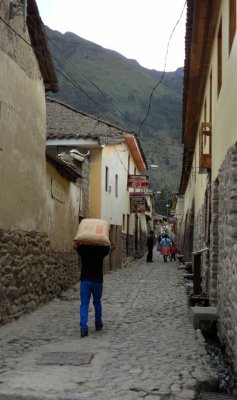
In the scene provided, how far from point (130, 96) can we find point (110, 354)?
13052 cm

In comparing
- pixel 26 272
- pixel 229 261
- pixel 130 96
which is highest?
pixel 130 96

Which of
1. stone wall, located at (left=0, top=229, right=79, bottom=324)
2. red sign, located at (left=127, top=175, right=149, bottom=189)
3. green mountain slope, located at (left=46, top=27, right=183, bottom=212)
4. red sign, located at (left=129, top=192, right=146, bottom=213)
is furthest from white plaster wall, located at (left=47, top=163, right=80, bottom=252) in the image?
green mountain slope, located at (left=46, top=27, right=183, bottom=212)

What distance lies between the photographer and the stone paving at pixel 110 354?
199 inches

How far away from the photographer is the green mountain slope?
292 ft

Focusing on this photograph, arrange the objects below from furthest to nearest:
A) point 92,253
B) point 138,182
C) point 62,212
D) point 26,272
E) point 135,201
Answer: point 135,201
point 138,182
point 62,212
point 26,272
point 92,253

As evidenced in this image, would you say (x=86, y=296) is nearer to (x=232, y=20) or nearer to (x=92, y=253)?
(x=92, y=253)

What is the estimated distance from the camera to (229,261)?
663 centimetres

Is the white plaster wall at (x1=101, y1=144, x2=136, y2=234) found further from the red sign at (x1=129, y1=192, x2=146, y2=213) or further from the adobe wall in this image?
the adobe wall

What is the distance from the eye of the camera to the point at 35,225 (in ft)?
34.3

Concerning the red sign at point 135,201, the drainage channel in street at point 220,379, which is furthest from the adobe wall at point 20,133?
the red sign at point 135,201

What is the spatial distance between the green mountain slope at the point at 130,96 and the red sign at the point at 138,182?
38609mm

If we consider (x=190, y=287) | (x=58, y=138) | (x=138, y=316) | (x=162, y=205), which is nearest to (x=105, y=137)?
(x=58, y=138)

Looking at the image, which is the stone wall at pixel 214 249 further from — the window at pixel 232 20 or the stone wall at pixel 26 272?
the stone wall at pixel 26 272

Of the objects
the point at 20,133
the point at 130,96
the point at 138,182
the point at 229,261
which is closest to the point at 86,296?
the point at 229,261
